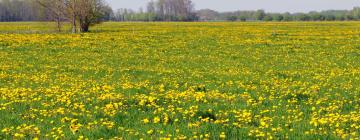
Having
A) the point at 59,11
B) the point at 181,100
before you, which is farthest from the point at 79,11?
the point at 181,100

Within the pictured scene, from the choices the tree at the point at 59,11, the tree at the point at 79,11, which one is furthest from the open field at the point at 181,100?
the tree at the point at 59,11

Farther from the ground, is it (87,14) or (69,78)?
(87,14)

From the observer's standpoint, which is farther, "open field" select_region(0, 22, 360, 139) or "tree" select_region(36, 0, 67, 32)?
"tree" select_region(36, 0, 67, 32)

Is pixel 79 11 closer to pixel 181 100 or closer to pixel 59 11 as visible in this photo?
pixel 59 11

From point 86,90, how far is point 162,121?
16.5ft

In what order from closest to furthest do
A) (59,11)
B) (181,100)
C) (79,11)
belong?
(181,100) → (79,11) → (59,11)

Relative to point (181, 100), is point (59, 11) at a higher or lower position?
higher

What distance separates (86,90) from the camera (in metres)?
13.9

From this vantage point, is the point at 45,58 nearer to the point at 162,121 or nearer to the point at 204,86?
the point at 204,86

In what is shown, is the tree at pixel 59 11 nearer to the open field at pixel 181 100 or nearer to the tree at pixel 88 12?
the tree at pixel 88 12

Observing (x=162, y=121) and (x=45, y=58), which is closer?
(x=162, y=121)

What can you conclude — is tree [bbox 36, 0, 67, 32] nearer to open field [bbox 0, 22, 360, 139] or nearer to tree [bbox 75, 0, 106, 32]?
tree [bbox 75, 0, 106, 32]

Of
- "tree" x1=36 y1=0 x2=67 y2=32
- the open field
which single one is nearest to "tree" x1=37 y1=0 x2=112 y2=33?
"tree" x1=36 y1=0 x2=67 y2=32


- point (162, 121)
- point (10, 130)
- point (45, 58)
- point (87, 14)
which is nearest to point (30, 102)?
point (10, 130)
